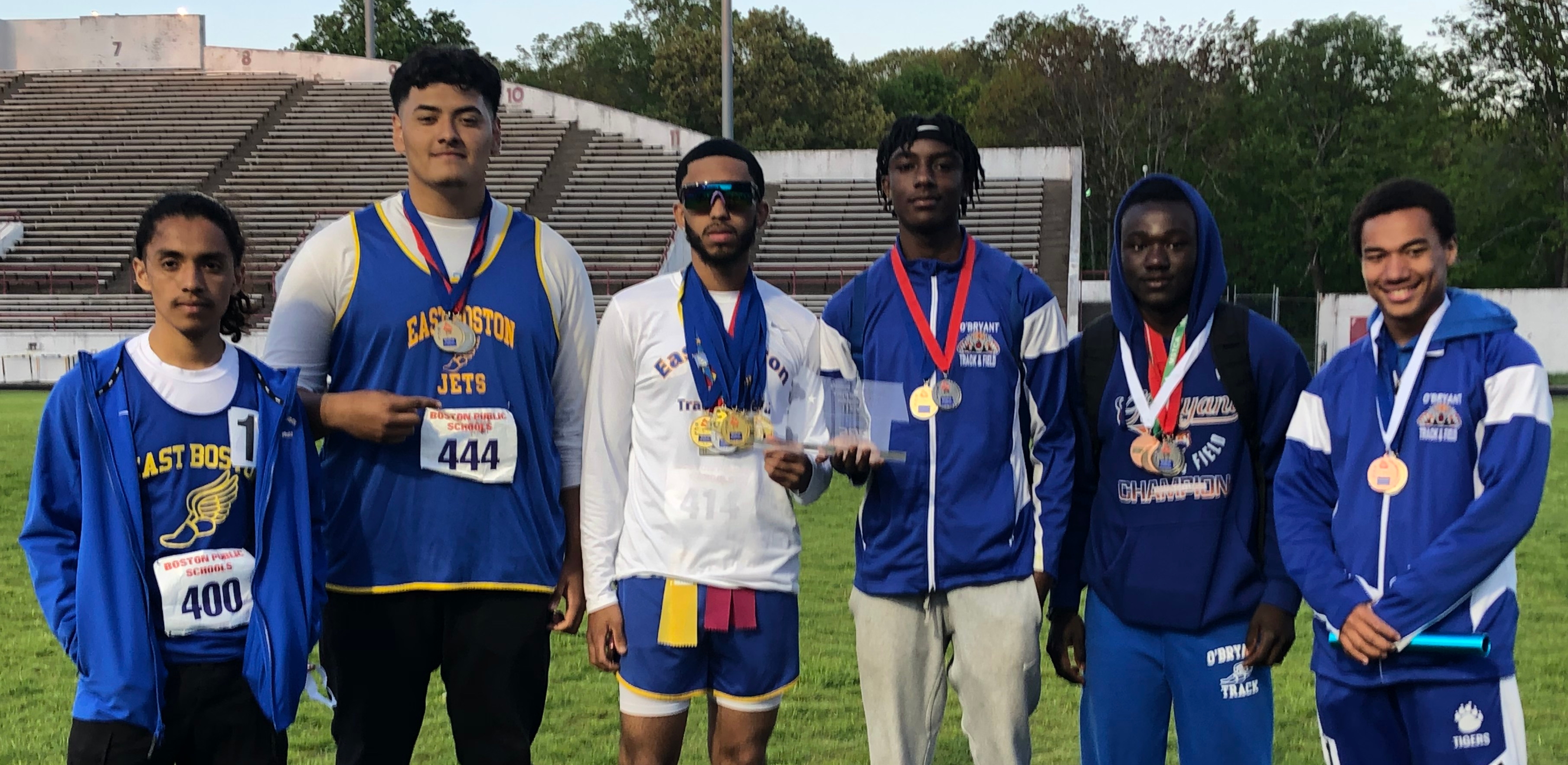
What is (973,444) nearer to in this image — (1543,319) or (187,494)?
(187,494)

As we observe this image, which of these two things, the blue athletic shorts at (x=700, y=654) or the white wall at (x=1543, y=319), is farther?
the white wall at (x=1543, y=319)

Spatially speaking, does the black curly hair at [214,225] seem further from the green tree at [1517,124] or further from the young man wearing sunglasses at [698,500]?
the green tree at [1517,124]

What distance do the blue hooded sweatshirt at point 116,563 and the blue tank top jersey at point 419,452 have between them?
0.26 metres

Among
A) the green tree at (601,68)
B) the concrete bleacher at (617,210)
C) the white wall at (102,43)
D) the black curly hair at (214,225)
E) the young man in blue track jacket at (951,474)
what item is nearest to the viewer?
the black curly hair at (214,225)

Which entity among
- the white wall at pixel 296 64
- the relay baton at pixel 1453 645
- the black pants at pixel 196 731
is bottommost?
the black pants at pixel 196 731

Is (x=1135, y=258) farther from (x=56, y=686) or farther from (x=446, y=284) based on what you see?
(x=56, y=686)

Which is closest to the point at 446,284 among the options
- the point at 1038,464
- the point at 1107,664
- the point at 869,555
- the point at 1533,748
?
the point at 869,555

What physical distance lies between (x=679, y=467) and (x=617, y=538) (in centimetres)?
28

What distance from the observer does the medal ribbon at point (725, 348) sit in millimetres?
3541

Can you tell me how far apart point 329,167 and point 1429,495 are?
125 feet

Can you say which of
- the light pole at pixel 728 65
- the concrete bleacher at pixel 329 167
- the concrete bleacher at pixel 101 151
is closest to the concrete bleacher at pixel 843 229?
the concrete bleacher at pixel 329 167

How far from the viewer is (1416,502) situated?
126 inches

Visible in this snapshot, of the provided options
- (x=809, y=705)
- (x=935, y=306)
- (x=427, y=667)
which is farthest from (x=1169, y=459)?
(x=809, y=705)

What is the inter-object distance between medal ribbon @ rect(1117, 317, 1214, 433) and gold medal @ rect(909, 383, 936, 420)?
21.7 inches
